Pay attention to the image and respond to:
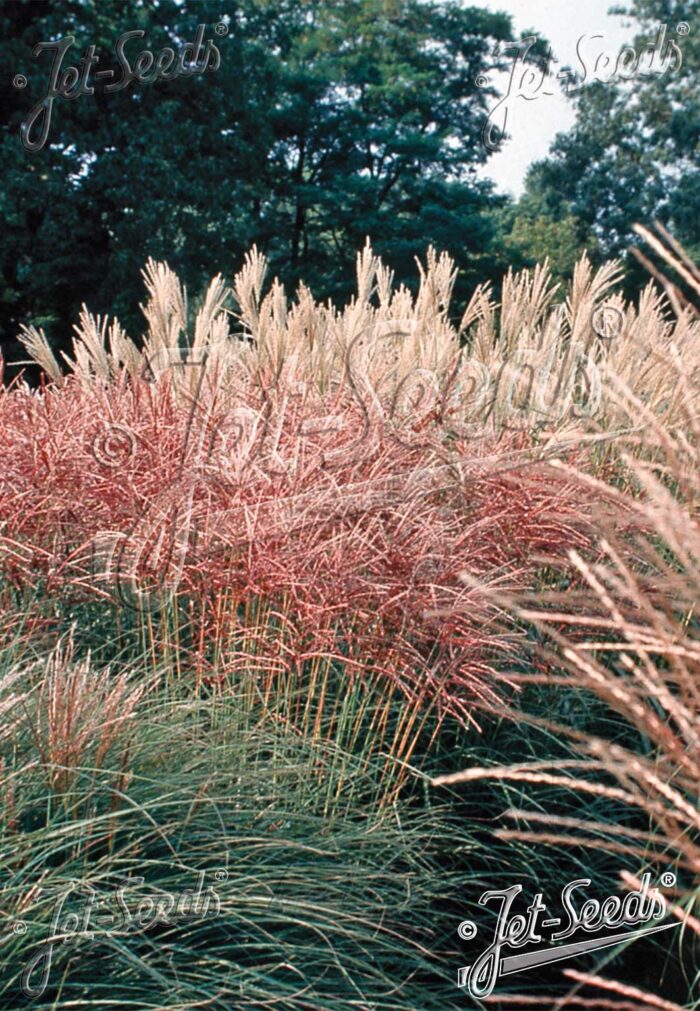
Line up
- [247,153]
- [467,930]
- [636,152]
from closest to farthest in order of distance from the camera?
[467,930], [247,153], [636,152]

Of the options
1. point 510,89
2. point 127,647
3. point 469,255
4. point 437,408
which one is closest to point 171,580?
point 127,647

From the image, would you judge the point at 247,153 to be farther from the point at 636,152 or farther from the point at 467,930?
the point at 467,930

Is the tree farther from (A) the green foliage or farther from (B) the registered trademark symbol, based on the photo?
(B) the registered trademark symbol

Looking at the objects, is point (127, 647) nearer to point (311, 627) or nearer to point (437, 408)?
point (311, 627)

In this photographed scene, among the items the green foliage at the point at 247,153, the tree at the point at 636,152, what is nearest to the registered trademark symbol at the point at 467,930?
the green foliage at the point at 247,153

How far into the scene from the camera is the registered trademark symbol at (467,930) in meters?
2.58

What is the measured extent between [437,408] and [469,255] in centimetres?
2107

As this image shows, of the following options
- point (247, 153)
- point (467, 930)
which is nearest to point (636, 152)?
point (247, 153)

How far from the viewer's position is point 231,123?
19.8m

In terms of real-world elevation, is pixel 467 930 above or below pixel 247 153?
below

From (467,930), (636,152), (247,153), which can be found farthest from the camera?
(636,152)

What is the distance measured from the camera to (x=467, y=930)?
2670mm

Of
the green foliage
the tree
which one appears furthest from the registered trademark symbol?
the tree

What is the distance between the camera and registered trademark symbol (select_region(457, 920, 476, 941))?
258cm
